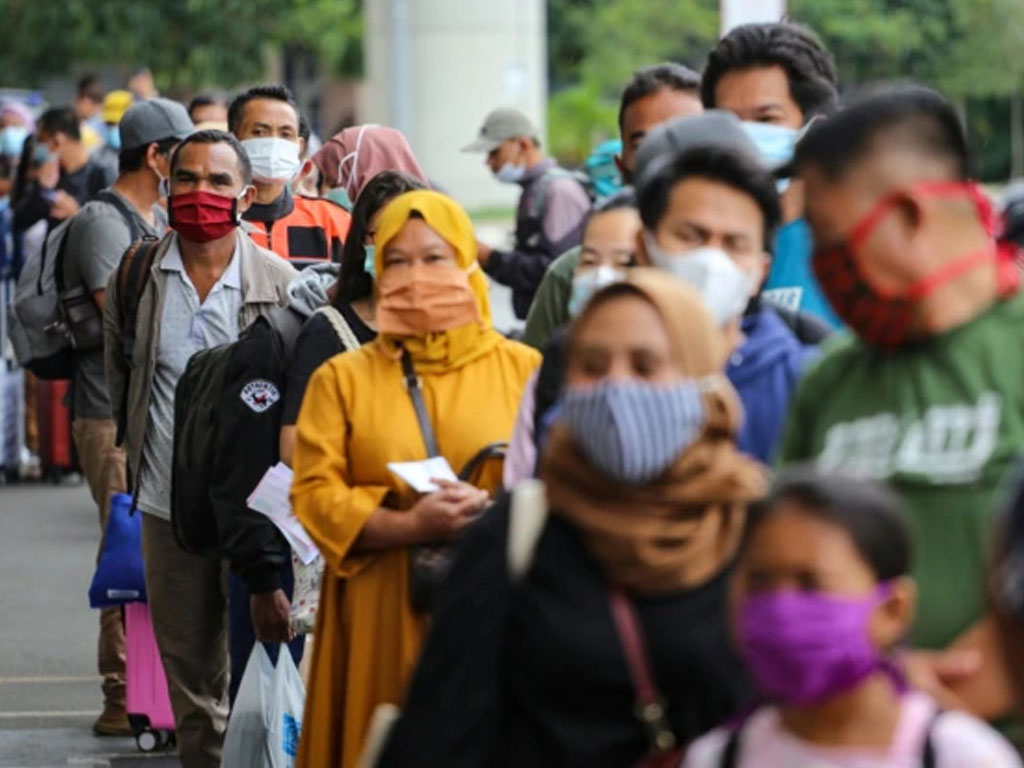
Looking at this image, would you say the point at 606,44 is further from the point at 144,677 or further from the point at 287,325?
the point at 287,325

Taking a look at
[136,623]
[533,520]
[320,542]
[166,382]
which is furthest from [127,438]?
[533,520]

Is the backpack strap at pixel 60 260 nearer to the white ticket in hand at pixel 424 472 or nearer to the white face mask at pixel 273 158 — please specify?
the white face mask at pixel 273 158

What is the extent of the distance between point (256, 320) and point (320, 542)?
168 centimetres

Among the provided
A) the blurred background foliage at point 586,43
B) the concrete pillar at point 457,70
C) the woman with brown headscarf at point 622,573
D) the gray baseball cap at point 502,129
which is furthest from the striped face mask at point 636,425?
the concrete pillar at point 457,70

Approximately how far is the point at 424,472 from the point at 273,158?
12.9 feet

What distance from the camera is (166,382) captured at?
807 centimetres

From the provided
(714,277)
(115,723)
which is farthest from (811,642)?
(115,723)

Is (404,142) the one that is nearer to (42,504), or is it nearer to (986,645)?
(986,645)

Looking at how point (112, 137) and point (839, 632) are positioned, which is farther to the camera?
point (112, 137)

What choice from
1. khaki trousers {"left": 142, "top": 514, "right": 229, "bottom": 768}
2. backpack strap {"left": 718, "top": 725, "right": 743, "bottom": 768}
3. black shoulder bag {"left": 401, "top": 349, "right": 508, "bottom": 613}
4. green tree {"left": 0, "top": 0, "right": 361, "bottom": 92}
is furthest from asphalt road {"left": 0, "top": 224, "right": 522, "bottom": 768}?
green tree {"left": 0, "top": 0, "right": 361, "bottom": 92}

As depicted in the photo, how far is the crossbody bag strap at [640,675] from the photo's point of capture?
3982 millimetres

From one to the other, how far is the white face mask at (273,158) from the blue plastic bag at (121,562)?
1373 millimetres

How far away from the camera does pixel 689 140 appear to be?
512cm

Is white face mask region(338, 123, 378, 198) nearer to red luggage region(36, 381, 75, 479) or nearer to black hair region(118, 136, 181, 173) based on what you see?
black hair region(118, 136, 181, 173)
